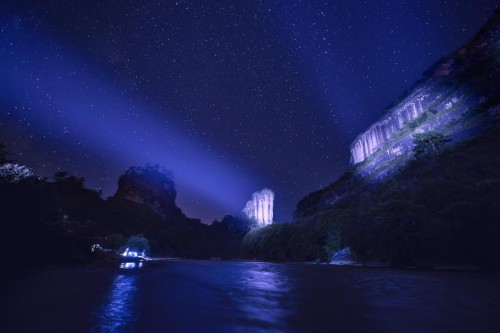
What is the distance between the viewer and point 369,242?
41.1 meters

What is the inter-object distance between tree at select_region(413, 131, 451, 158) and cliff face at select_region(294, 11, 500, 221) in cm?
311

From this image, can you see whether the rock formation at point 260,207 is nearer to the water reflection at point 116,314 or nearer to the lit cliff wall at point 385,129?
the lit cliff wall at point 385,129

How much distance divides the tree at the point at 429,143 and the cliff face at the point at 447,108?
3.11 meters

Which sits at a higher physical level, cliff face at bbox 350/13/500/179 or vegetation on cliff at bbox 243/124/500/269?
cliff face at bbox 350/13/500/179

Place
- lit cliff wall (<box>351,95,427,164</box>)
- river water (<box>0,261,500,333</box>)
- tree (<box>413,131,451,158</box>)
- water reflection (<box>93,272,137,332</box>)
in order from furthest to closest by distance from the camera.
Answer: lit cliff wall (<box>351,95,427,164</box>) → tree (<box>413,131,451,158</box>) → river water (<box>0,261,500,333</box>) → water reflection (<box>93,272,137,332</box>)

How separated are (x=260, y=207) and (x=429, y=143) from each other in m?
127

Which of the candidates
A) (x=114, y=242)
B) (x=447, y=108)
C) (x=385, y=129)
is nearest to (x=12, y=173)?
(x=114, y=242)

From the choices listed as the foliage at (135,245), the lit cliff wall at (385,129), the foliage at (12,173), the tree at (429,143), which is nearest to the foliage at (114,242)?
the foliage at (135,245)

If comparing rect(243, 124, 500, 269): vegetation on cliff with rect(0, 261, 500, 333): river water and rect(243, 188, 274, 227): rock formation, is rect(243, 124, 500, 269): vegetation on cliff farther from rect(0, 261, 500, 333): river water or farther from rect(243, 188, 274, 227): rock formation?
rect(243, 188, 274, 227): rock formation

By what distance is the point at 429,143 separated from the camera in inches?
2931

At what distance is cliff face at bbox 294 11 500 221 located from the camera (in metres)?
76.2

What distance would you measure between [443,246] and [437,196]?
8607 millimetres

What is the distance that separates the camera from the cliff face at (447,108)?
250ft

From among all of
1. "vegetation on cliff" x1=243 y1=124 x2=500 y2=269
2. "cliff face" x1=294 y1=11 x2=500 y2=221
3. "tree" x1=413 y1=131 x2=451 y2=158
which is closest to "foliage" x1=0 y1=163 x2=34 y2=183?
"vegetation on cliff" x1=243 y1=124 x2=500 y2=269
